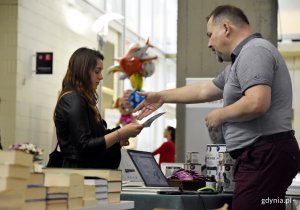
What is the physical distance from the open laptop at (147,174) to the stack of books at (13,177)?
1.46 meters

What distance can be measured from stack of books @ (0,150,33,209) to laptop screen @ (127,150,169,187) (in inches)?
63.5

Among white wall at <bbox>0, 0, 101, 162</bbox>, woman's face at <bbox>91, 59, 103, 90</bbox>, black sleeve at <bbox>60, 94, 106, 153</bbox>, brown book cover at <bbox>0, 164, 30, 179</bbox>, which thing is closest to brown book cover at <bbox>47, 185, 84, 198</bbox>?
brown book cover at <bbox>0, 164, 30, 179</bbox>

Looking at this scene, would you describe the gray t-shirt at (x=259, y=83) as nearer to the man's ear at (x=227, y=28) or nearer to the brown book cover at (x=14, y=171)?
the man's ear at (x=227, y=28)

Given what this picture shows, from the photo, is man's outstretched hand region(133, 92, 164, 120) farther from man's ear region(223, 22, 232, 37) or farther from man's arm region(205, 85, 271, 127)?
man's arm region(205, 85, 271, 127)

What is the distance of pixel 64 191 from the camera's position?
6.29ft

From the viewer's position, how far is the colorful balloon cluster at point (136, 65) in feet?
37.5

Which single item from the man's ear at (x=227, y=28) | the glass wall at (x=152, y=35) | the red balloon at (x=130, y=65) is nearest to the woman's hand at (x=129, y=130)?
the man's ear at (x=227, y=28)

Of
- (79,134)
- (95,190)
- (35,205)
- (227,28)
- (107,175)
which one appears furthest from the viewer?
(79,134)

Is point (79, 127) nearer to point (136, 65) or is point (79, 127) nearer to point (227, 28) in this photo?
point (227, 28)

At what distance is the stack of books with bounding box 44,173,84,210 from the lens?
186cm

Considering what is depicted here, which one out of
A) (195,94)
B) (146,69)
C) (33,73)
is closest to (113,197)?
(195,94)

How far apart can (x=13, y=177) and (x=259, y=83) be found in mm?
1352

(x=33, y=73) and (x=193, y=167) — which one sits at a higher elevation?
(x=33, y=73)

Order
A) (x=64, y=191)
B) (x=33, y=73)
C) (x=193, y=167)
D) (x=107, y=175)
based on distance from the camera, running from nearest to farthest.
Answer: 1. (x=64, y=191)
2. (x=107, y=175)
3. (x=193, y=167)
4. (x=33, y=73)
